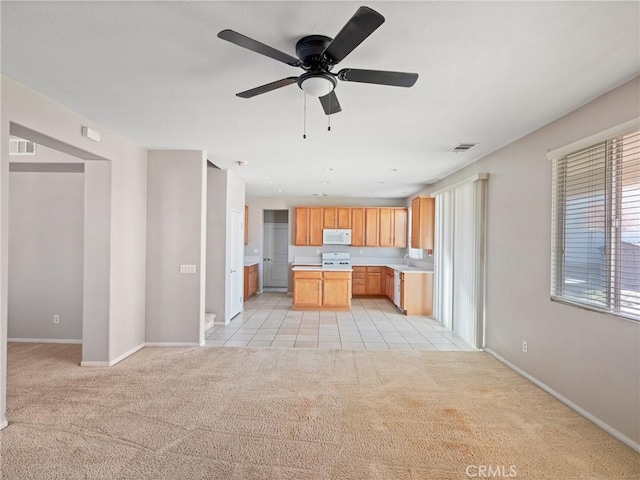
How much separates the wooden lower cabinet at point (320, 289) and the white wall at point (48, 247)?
12.1 ft

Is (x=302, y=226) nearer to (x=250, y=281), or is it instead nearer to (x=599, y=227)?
(x=250, y=281)

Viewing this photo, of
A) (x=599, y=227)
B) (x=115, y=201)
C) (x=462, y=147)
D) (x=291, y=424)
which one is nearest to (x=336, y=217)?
(x=462, y=147)

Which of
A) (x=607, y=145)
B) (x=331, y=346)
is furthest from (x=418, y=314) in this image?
(x=607, y=145)

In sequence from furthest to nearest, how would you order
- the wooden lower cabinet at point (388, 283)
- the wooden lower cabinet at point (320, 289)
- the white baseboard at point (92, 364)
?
the wooden lower cabinet at point (388, 283) → the wooden lower cabinet at point (320, 289) → the white baseboard at point (92, 364)

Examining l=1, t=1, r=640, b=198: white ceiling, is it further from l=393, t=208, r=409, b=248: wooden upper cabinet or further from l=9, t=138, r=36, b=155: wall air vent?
l=393, t=208, r=409, b=248: wooden upper cabinet

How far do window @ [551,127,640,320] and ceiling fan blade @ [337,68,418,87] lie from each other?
1.81 meters

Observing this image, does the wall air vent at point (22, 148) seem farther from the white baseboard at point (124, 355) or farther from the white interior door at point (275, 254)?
the white interior door at point (275, 254)

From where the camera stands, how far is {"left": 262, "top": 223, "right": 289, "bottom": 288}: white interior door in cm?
982

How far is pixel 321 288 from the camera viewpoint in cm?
687

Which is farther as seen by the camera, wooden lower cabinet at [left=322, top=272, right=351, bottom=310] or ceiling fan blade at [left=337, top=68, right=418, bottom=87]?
wooden lower cabinet at [left=322, top=272, right=351, bottom=310]

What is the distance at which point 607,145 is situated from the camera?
262 cm

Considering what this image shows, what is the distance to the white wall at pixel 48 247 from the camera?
4.42 m

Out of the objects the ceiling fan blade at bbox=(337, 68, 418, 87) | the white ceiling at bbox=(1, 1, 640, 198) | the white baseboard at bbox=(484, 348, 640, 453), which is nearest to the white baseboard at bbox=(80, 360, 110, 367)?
the white ceiling at bbox=(1, 1, 640, 198)

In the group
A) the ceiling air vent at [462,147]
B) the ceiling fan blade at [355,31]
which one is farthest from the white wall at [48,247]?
the ceiling air vent at [462,147]
